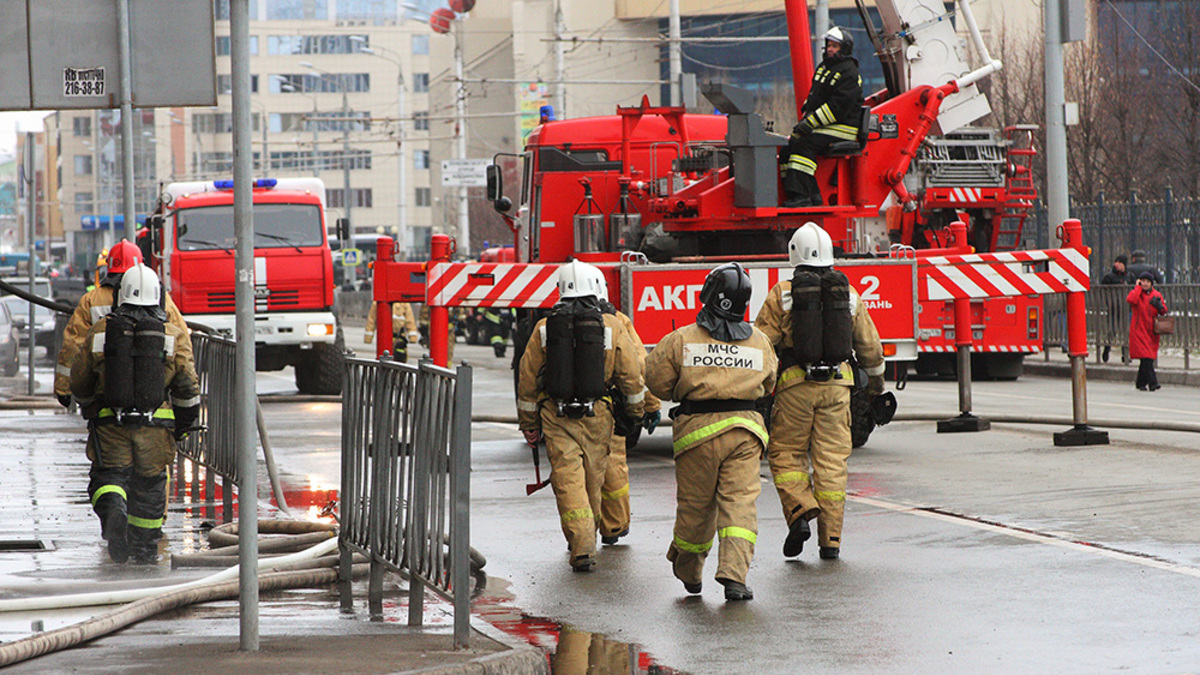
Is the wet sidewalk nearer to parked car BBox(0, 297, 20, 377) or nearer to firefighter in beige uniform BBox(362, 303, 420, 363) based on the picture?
firefighter in beige uniform BBox(362, 303, 420, 363)

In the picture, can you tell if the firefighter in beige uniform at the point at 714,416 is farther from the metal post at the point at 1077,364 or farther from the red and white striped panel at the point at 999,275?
the metal post at the point at 1077,364

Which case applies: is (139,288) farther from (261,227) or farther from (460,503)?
(261,227)

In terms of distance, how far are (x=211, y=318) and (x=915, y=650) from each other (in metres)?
15.7

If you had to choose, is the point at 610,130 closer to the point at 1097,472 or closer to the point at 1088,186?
the point at 1097,472

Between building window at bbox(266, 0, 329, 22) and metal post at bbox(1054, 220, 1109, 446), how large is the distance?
10350 cm

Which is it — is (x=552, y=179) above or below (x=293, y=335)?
above


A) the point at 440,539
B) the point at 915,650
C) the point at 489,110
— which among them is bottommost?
the point at 915,650

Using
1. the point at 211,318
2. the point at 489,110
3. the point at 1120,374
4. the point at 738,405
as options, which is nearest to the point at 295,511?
the point at 738,405

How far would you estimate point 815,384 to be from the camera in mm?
8984

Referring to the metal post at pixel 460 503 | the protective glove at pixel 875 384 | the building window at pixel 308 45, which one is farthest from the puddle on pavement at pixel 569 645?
the building window at pixel 308 45

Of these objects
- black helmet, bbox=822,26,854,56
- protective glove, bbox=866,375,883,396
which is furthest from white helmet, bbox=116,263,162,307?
black helmet, bbox=822,26,854,56

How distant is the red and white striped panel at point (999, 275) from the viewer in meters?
13.5

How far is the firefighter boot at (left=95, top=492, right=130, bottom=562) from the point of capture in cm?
899

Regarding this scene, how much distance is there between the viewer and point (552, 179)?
15.8 metres
